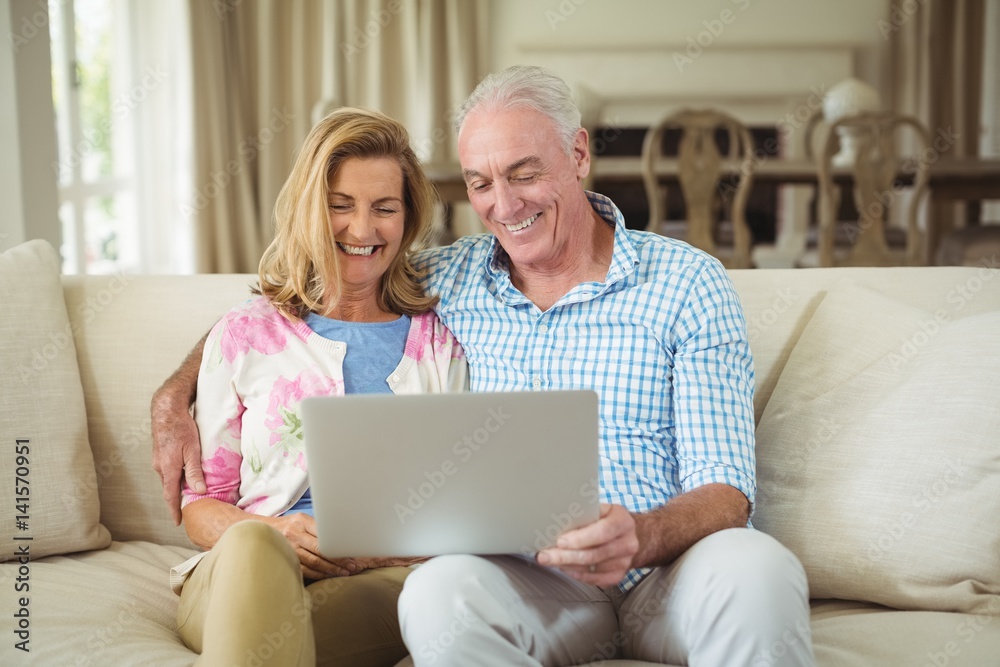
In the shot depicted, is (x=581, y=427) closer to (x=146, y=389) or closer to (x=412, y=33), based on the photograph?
(x=146, y=389)

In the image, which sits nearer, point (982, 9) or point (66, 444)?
point (66, 444)

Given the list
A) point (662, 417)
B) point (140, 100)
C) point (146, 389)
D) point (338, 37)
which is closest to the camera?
point (662, 417)

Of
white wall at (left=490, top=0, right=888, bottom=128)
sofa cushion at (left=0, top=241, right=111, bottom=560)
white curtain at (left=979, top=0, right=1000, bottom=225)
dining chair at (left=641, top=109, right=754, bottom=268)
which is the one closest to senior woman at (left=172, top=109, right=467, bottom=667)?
sofa cushion at (left=0, top=241, right=111, bottom=560)

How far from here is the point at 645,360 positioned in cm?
141

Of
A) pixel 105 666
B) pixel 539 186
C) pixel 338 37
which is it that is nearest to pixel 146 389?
pixel 105 666

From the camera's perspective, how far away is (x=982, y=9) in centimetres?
584

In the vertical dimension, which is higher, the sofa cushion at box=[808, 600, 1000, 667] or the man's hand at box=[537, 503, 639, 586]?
the man's hand at box=[537, 503, 639, 586]

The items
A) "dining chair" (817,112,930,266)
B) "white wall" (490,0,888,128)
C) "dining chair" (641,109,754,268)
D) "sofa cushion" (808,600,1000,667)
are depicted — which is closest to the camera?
"sofa cushion" (808,600,1000,667)

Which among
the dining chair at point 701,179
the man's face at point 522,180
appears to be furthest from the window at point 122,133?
the man's face at point 522,180

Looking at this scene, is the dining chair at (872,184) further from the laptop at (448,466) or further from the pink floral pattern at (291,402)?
the laptop at (448,466)

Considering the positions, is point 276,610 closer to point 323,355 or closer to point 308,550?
point 308,550

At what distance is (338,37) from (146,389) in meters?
4.36

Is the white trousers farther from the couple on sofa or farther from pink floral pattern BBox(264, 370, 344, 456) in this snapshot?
Answer: pink floral pattern BBox(264, 370, 344, 456)

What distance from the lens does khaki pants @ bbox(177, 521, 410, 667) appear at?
1053 millimetres
